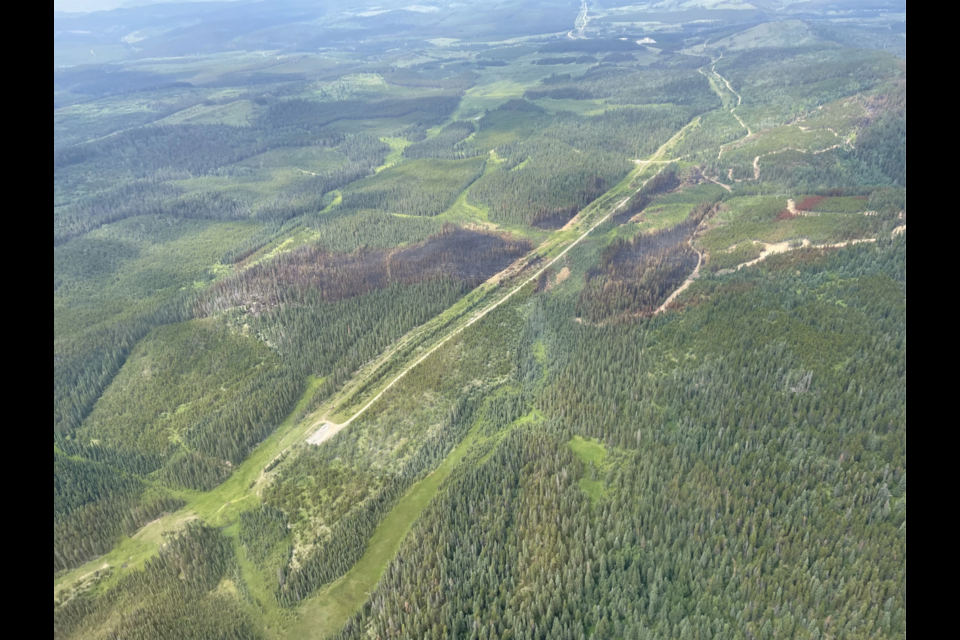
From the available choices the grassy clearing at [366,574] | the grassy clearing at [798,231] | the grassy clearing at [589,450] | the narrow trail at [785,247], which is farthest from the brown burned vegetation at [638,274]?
the grassy clearing at [366,574]

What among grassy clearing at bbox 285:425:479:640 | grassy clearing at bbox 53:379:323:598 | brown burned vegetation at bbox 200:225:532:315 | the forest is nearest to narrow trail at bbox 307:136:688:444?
the forest

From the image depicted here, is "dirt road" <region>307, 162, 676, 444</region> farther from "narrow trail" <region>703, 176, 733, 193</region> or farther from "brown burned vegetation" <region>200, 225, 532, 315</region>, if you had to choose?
"narrow trail" <region>703, 176, 733, 193</region>

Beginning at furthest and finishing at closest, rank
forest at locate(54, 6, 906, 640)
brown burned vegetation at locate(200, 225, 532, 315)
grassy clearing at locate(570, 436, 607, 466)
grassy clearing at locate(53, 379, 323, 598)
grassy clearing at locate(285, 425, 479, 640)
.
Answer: brown burned vegetation at locate(200, 225, 532, 315) → grassy clearing at locate(570, 436, 607, 466) → grassy clearing at locate(53, 379, 323, 598) → grassy clearing at locate(285, 425, 479, 640) → forest at locate(54, 6, 906, 640)

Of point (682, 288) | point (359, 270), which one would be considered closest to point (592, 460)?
point (682, 288)

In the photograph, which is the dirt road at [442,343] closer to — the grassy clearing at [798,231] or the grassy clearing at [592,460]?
the grassy clearing at [798,231]

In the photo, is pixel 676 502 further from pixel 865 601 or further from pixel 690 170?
pixel 690 170
